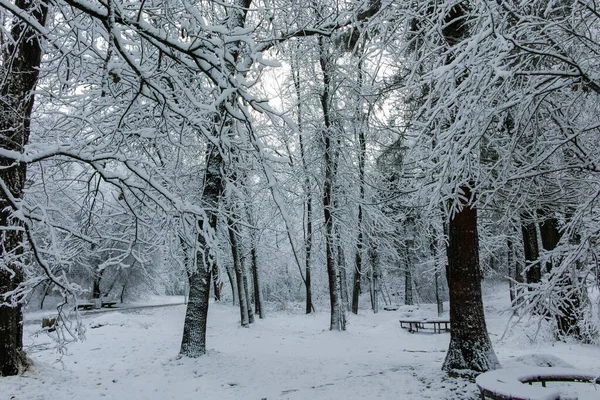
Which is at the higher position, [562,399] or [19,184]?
[19,184]

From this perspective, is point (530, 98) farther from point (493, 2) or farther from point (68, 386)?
point (68, 386)

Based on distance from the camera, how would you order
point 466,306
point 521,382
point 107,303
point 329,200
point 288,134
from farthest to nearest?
1. point 107,303
2. point 329,200
3. point 288,134
4. point 466,306
5. point 521,382

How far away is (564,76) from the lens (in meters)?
3.58

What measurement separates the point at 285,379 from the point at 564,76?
648cm

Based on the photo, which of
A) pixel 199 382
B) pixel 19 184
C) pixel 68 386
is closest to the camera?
pixel 19 184

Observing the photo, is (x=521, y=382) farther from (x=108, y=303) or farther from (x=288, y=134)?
(x=108, y=303)

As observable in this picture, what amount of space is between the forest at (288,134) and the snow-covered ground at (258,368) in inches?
26.6

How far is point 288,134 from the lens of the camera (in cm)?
809

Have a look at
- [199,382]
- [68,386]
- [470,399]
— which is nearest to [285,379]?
[199,382]

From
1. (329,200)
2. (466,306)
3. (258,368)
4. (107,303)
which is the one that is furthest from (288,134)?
(107,303)

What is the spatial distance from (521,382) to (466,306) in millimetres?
1699

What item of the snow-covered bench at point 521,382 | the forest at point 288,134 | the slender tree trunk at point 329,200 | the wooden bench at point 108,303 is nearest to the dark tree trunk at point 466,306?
the forest at point 288,134

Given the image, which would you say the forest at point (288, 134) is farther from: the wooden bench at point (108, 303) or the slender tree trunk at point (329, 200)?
the wooden bench at point (108, 303)

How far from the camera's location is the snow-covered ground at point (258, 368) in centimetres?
620
